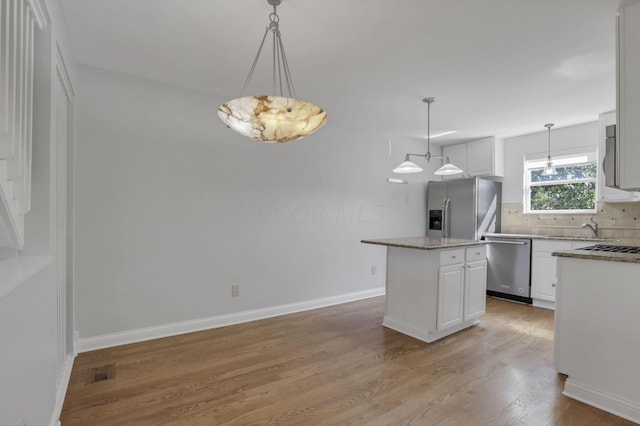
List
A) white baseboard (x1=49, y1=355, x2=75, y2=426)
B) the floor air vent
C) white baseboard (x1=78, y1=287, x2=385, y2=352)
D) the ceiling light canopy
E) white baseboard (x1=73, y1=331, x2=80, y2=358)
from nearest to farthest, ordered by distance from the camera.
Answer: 1. the ceiling light canopy
2. white baseboard (x1=49, y1=355, x2=75, y2=426)
3. the floor air vent
4. white baseboard (x1=73, y1=331, x2=80, y2=358)
5. white baseboard (x1=78, y1=287, x2=385, y2=352)

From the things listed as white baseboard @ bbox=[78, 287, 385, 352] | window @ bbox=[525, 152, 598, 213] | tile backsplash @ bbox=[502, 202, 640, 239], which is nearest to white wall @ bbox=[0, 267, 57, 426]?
white baseboard @ bbox=[78, 287, 385, 352]

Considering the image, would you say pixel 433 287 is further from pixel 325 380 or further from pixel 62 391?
pixel 62 391

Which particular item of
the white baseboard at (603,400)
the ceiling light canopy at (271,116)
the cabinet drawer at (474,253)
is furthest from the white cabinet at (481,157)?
the ceiling light canopy at (271,116)

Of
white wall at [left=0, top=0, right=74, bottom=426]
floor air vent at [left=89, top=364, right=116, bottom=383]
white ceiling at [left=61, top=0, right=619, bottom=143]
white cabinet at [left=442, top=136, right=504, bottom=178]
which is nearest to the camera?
white wall at [left=0, top=0, right=74, bottom=426]

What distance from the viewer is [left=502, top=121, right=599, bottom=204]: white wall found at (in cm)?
442

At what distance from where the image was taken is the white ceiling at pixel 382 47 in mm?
2070

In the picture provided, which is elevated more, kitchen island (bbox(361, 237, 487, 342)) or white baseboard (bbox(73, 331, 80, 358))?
kitchen island (bbox(361, 237, 487, 342))

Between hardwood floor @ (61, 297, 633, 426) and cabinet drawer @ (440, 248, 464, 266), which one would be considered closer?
hardwood floor @ (61, 297, 633, 426)

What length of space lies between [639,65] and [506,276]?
3.22m

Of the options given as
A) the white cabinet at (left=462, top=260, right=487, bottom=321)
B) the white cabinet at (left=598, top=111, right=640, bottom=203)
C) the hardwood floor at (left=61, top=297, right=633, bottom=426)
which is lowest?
the hardwood floor at (left=61, top=297, right=633, bottom=426)

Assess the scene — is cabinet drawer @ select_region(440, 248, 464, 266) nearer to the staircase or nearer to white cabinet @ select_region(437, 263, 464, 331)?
white cabinet @ select_region(437, 263, 464, 331)

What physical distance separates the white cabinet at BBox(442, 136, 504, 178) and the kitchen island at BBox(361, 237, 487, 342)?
220cm

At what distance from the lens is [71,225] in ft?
8.64

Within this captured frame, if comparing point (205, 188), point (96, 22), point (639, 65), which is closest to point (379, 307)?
point (205, 188)
